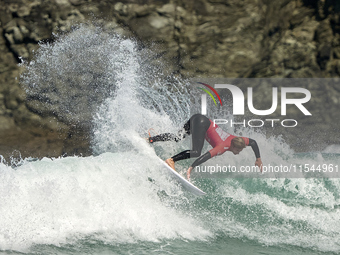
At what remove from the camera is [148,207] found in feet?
14.7

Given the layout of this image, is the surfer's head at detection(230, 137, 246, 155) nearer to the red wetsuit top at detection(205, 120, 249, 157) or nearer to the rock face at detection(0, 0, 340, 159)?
the red wetsuit top at detection(205, 120, 249, 157)

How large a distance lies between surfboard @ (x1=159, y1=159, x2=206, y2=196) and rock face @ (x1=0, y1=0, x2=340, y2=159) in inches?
111

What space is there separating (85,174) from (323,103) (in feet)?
18.4

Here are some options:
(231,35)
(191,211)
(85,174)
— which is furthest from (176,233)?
(231,35)

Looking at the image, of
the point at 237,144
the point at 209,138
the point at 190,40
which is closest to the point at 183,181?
the point at 209,138

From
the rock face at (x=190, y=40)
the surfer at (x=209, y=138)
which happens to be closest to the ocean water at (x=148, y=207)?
the surfer at (x=209, y=138)

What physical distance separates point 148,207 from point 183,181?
54cm

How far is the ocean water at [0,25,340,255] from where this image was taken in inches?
149

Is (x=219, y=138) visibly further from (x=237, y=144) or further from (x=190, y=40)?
(x=190, y=40)

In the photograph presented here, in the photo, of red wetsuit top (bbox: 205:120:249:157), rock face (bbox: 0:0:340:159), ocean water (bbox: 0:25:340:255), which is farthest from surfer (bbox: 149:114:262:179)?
rock face (bbox: 0:0:340:159)

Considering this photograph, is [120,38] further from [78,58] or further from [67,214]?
[67,214]

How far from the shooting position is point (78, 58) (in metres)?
6.99

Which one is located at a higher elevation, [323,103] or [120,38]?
[120,38]

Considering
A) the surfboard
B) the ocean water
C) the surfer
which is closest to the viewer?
the ocean water
